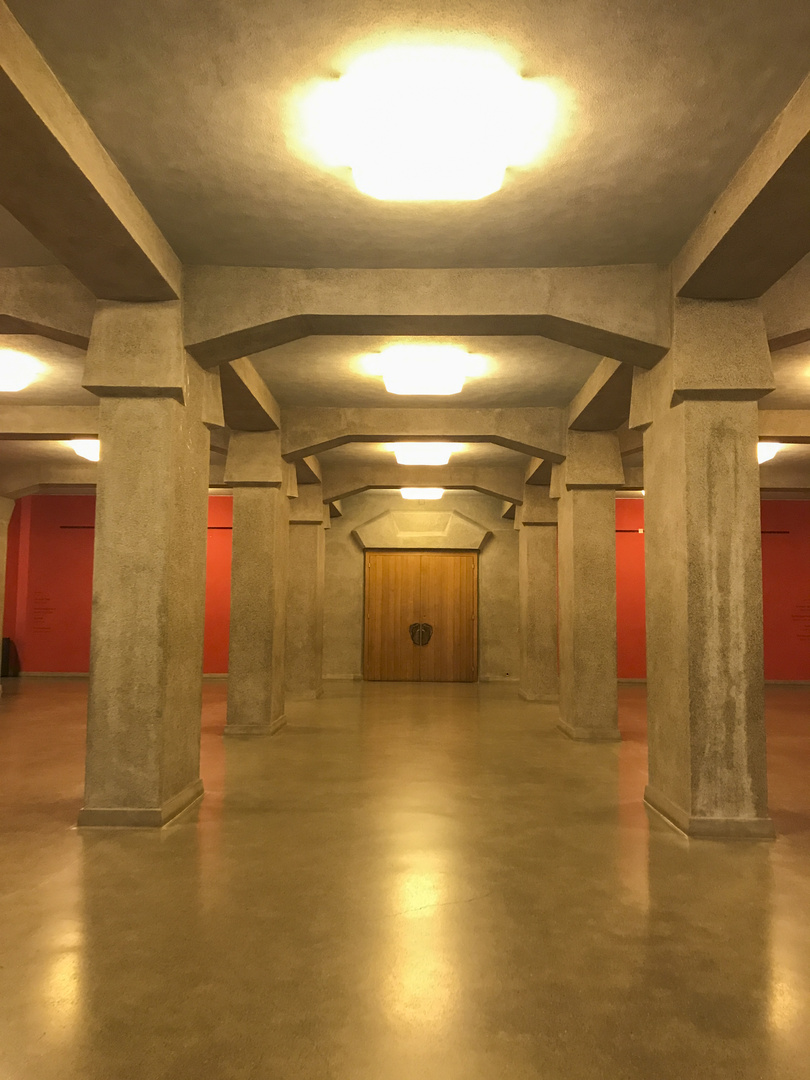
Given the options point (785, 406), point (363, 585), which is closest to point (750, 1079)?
point (785, 406)

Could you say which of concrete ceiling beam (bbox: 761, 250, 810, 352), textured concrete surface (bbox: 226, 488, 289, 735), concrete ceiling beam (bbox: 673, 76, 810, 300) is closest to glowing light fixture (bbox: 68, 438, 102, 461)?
textured concrete surface (bbox: 226, 488, 289, 735)

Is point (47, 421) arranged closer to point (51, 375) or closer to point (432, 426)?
point (51, 375)

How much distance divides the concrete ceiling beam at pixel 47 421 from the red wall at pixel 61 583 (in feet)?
20.3

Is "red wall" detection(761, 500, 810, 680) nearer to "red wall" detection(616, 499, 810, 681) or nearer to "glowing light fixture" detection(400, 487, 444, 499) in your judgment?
"red wall" detection(616, 499, 810, 681)

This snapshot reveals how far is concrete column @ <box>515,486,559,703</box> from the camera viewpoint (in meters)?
12.2

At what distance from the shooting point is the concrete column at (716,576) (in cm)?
504

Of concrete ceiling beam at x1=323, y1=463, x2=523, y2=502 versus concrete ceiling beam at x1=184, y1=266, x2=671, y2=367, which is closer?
concrete ceiling beam at x1=184, y1=266, x2=671, y2=367

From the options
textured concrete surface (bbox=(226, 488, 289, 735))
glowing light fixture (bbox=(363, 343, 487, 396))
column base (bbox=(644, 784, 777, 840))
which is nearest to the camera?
column base (bbox=(644, 784, 777, 840))

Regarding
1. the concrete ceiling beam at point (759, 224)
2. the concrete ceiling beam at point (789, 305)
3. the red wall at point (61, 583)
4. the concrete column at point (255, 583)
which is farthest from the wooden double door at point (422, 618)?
the concrete ceiling beam at point (759, 224)

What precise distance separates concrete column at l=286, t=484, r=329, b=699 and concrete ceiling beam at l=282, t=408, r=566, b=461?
9.85 feet

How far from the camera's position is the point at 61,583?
52.3 ft

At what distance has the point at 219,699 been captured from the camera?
1233cm

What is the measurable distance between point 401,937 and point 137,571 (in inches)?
116

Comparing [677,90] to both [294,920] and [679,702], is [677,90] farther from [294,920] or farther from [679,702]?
[294,920]
